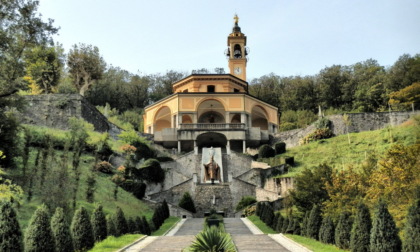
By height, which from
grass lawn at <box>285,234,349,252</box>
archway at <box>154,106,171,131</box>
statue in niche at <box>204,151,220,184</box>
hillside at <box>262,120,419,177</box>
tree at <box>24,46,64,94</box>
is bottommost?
grass lawn at <box>285,234,349,252</box>

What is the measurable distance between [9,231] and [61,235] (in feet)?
6.34

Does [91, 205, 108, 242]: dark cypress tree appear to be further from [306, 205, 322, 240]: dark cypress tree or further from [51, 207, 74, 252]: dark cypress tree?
[306, 205, 322, 240]: dark cypress tree

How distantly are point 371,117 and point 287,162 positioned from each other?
10.9 m

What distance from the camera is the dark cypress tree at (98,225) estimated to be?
16.2m

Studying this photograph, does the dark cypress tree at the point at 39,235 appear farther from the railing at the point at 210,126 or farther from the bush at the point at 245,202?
the railing at the point at 210,126

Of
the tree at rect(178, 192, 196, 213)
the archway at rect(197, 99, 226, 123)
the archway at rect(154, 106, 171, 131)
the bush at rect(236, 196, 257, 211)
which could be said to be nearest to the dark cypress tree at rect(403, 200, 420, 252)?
the bush at rect(236, 196, 257, 211)

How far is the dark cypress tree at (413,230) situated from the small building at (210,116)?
28.2m

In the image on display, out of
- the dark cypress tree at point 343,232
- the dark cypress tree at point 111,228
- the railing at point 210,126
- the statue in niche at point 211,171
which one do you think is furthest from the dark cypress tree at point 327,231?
the railing at point 210,126

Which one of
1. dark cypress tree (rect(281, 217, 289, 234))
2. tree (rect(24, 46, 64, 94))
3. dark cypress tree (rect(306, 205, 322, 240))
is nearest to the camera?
dark cypress tree (rect(306, 205, 322, 240))

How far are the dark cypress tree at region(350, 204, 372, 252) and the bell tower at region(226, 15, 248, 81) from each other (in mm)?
46147

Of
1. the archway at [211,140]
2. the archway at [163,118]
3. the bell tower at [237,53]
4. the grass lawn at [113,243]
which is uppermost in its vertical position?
the bell tower at [237,53]

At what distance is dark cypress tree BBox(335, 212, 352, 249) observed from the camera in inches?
589

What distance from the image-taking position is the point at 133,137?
38906mm

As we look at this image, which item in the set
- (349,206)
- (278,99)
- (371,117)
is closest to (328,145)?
(371,117)
